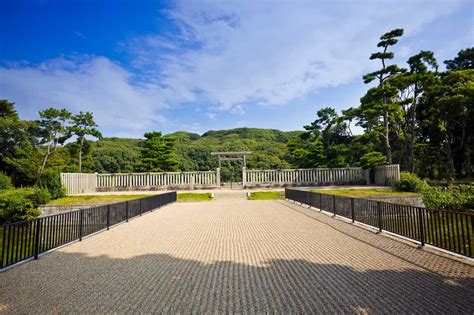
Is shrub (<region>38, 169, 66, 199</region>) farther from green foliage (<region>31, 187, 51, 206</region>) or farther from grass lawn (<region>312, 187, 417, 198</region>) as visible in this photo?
grass lawn (<region>312, 187, 417, 198</region>)

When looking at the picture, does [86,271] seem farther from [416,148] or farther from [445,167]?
[445,167]

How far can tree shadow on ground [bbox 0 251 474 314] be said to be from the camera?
2564mm

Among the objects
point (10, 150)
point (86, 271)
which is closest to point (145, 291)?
point (86, 271)

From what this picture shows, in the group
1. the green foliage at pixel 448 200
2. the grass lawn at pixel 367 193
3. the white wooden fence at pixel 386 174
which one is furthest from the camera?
the white wooden fence at pixel 386 174

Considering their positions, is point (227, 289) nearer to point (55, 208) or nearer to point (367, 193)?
point (55, 208)

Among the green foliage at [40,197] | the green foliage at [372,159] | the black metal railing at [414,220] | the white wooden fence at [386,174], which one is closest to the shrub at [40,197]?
the green foliage at [40,197]

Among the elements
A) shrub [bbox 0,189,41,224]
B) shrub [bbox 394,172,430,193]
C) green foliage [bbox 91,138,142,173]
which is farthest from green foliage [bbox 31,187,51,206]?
green foliage [bbox 91,138,142,173]

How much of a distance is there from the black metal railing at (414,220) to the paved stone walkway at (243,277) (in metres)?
0.38

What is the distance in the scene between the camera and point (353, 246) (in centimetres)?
475

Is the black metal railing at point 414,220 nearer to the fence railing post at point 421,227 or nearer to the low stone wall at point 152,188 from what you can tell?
the fence railing post at point 421,227

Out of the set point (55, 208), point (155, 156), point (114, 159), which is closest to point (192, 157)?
point (114, 159)

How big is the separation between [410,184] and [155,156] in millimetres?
17722

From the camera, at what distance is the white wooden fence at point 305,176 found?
1948 cm

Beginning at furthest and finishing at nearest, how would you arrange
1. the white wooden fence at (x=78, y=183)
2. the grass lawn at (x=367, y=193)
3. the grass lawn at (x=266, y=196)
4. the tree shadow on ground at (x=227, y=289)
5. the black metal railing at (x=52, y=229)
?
the white wooden fence at (x=78, y=183)
the grass lawn at (x=266, y=196)
the grass lawn at (x=367, y=193)
the black metal railing at (x=52, y=229)
the tree shadow on ground at (x=227, y=289)
